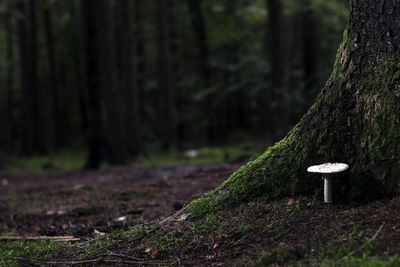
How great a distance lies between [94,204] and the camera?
670 cm

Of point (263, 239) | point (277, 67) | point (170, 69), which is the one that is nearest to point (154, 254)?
point (263, 239)

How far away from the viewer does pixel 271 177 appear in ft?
12.2

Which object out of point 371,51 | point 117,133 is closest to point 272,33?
point 117,133

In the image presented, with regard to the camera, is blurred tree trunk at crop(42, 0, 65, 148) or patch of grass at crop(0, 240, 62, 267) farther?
blurred tree trunk at crop(42, 0, 65, 148)

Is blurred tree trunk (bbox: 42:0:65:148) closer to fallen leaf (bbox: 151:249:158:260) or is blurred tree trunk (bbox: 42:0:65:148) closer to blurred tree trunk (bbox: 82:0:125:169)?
blurred tree trunk (bbox: 82:0:125:169)

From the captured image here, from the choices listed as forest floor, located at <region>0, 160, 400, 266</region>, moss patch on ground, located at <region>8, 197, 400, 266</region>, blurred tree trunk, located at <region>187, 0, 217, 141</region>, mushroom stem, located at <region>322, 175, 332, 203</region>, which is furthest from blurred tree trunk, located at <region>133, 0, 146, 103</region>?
mushroom stem, located at <region>322, 175, 332, 203</region>

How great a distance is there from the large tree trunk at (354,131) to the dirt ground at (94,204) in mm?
1081

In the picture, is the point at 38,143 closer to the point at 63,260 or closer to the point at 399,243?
the point at 63,260

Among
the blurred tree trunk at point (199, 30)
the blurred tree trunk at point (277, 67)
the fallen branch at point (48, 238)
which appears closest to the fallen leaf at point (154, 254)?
the fallen branch at point (48, 238)

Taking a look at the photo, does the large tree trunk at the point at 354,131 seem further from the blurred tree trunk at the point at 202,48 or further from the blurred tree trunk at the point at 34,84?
the blurred tree trunk at the point at 34,84

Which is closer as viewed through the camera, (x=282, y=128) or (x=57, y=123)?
(x=282, y=128)

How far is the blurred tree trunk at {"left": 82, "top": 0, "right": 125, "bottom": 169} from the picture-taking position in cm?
1295

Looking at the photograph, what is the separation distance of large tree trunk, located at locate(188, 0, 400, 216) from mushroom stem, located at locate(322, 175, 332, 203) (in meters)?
0.17

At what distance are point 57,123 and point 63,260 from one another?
25729 millimetres
